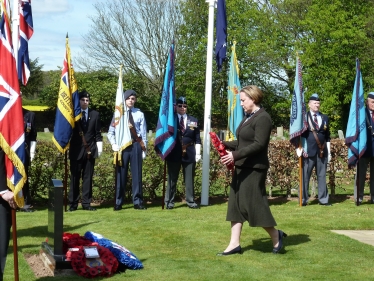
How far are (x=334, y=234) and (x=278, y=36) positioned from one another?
131 ft

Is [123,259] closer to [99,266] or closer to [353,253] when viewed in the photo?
[99,266]

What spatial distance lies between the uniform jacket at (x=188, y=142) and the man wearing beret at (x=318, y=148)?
2.23 metres

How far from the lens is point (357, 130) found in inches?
539

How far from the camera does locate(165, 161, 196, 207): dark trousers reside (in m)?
13.3

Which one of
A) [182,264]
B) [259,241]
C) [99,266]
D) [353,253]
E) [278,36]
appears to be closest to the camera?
[99,266]

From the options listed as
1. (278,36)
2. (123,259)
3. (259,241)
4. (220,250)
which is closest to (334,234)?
(259,241)

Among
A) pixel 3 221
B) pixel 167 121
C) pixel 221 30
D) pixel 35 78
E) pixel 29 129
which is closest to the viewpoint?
pixel 3 221

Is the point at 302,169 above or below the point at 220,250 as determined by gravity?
above

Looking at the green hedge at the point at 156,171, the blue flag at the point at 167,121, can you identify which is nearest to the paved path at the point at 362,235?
the blue flag at the point at 167,121

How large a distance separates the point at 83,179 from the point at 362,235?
541 centimetres

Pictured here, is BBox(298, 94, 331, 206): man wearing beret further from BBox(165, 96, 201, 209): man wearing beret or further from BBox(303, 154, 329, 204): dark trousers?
BBox(165, 96, 201, 209): man wearing beret

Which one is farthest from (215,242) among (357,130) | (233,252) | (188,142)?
(357,130)

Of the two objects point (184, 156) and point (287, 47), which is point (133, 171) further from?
point (287, 47)

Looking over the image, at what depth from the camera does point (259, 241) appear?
959 cm
